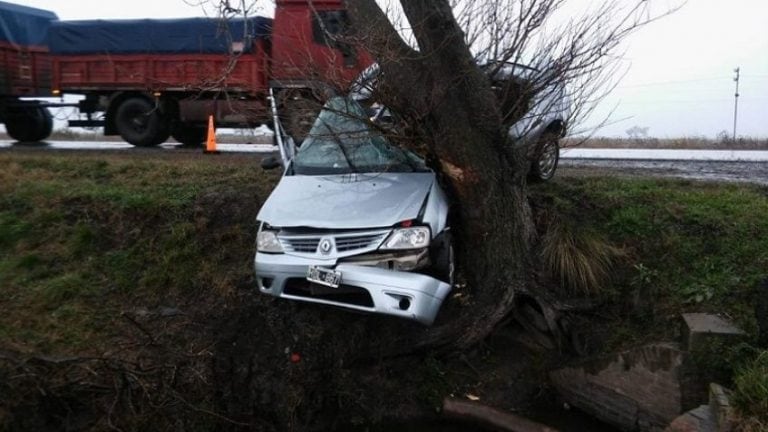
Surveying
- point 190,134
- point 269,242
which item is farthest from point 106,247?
point 190,134

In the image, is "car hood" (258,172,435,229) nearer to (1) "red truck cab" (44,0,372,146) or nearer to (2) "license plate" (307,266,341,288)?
(2) "license plate" (307,266,341,288)

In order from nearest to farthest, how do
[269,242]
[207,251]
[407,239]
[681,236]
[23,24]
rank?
[407,239]
[269,242]
[681,236]
[207,251]
[23,24]

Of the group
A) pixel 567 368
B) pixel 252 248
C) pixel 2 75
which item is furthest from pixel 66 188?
pixel 2 75

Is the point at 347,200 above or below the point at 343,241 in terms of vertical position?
above

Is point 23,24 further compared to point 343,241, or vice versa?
point 23,24

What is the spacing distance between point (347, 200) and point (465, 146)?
1.21 metres

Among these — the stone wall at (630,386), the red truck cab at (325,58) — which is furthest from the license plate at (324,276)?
the stone wall at (630,386)

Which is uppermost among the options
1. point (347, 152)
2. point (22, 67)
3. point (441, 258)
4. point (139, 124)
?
point (22, 67)

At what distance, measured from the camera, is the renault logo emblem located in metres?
5.29

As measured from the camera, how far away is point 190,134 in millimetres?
15828

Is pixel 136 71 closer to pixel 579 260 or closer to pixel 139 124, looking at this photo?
pixel 139 124

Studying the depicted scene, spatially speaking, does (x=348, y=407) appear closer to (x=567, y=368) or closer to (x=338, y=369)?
(x=338, y=369)

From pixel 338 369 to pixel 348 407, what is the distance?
0.32 meters

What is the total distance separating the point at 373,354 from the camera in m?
5.78
